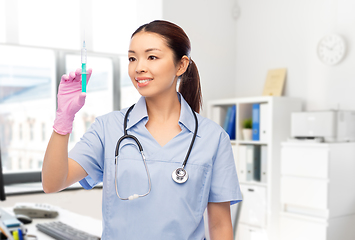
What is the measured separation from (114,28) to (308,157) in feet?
6.82

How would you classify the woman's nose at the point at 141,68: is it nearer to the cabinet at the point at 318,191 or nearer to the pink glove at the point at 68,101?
the pink glove at the point at 68,101

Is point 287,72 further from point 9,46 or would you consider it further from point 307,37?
point 9,46

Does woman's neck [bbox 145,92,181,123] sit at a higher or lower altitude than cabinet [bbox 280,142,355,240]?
higher

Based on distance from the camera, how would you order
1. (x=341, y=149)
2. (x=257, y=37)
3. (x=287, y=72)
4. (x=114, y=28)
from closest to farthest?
(x=341, y=149) → (x=114, y=28) → (x=287, y=72) → (x=257, y=37)

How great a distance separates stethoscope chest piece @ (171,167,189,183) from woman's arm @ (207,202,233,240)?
16 centimetres

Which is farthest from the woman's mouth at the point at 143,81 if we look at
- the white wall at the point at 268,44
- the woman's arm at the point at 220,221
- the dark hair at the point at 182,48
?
the white wall at the point at 268,44

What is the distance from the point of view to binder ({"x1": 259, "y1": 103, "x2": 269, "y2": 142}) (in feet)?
10.9

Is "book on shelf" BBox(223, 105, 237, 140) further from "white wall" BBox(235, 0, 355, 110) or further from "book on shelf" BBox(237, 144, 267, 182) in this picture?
"white wall" BBox(235, 0, 355, 110)

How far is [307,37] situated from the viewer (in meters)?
3.62

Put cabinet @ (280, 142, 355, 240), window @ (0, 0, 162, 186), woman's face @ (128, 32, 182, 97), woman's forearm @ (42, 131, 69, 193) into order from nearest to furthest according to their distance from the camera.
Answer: woman's forearm @ (42, 131, 69, 193) → woman's face @ (128, 32, 182, 97) → cabinet @ (280, 142, 355, 240) → window @ (0, 0, 162, 186)

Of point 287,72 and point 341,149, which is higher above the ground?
point 287,72

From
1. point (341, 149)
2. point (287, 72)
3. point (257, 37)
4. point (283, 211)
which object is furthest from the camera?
point (257, 37)

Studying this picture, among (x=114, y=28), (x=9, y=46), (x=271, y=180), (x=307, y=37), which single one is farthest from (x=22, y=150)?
(x=307, y=37)

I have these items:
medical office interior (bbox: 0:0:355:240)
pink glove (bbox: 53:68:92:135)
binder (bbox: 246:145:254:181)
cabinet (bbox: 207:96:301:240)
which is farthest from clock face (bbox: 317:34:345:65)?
pink glove (bbox: 53:68:92:135)
